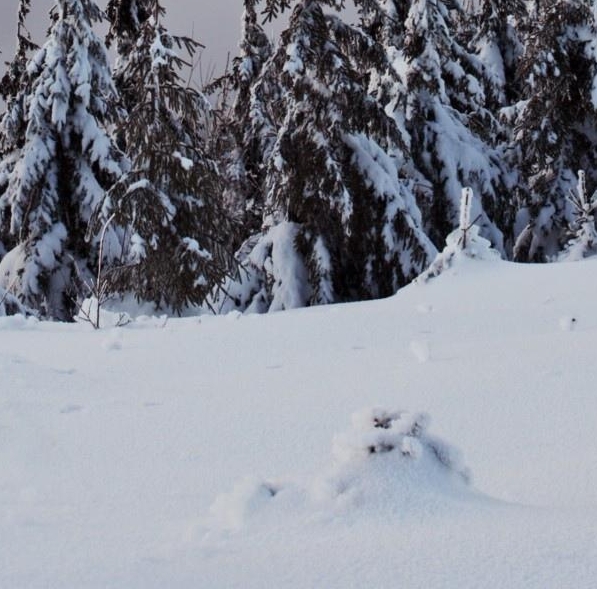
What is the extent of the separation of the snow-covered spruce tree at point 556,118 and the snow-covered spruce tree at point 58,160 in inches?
288

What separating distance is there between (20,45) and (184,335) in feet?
36.0

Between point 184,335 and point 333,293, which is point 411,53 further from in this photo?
point 184,335

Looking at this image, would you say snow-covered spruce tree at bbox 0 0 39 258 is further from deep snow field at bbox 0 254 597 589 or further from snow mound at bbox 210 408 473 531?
snow mound at bbox 210 408 473 531

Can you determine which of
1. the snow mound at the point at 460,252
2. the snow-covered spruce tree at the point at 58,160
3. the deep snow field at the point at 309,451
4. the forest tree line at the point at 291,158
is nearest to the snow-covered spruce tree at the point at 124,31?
the forest tree line at the point at 291,158

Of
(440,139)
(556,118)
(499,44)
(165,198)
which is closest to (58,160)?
(165,198)

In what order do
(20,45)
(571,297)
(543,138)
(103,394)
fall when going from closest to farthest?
(103,394), (571,297), (543,138), (20,45)

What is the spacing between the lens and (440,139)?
12156 mm

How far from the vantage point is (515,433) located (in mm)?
3166

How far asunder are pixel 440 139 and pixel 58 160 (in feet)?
20.7

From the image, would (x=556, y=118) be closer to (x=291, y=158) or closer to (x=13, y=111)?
(x=291, y=158)

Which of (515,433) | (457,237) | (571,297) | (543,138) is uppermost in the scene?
(543,138)

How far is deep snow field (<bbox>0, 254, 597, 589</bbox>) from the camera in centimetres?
182

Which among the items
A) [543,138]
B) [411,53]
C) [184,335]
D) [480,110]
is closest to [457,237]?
[184,335]

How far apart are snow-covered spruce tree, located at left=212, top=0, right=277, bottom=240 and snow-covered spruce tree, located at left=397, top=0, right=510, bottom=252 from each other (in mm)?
3396
